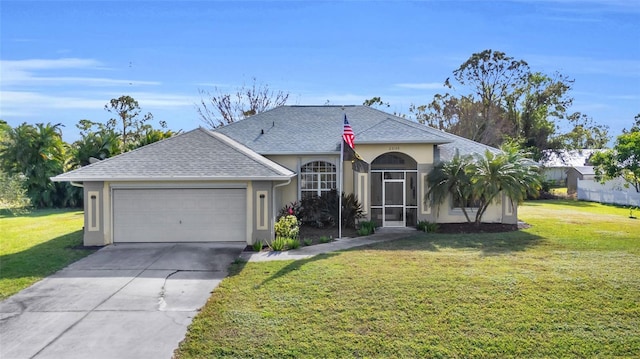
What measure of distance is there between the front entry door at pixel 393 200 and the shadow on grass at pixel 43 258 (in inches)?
427

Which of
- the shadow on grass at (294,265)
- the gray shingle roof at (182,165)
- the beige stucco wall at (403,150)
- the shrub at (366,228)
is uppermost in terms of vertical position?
the beige stucco wall at (403,150)

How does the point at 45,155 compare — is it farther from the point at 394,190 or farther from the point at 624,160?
the point at 624,160

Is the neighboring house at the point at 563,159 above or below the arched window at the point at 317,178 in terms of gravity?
above

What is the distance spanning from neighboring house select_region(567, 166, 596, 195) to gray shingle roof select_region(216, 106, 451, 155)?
26873 millimetres

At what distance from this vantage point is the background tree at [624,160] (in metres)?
29.4

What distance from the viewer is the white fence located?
94.9 ft

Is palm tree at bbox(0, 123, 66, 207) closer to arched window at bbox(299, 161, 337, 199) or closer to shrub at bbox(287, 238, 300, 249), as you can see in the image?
arched window at bbox(299, 161, 337, 199)

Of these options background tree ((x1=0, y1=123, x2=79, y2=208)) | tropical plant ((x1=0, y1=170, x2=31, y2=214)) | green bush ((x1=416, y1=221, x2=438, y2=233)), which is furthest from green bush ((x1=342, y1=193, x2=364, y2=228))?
background tree ((x1=0, y1=123, x2=79, y2=208))

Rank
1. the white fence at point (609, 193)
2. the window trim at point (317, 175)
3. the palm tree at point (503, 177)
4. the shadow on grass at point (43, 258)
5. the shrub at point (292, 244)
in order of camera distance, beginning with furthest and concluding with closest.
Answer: the white fence at point (609, 193) < the window trim at point (317, 175) < the palm tree at point (503, 177) < the shrub at point (292, 244) < the shadow on grass at point (43, 258)

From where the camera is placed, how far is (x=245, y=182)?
45.3 feet

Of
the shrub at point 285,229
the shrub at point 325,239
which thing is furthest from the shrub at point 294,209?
the shrub at point 325,239

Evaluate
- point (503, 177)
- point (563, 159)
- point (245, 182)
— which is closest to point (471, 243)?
point (503, 177)

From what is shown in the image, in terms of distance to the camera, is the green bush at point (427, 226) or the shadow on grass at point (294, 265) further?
the green bush at point (427, 226)

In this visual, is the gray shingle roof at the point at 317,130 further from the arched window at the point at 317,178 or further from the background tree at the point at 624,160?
the background tree at the point at 624,160
